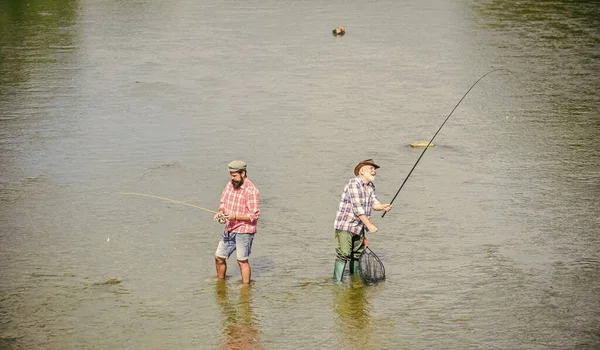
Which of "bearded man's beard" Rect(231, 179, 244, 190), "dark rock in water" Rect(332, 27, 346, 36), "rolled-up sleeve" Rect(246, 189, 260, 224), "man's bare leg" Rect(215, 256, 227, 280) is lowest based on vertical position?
"man's bare leg" Rect(215, 256, 227, 280)

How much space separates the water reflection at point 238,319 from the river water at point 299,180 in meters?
0.03

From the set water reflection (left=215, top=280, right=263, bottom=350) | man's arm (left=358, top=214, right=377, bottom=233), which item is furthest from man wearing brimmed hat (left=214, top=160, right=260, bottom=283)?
man's arm (left=358, top=214, right=377, bottom=233)

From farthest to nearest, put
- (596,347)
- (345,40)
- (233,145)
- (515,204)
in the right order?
(345,40), (233,145), (515,204), (596,347)

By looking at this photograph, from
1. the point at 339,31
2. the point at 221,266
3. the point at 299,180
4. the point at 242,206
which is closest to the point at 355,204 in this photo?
the point at 242,206

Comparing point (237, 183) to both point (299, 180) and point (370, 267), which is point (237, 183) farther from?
point (299, 180)

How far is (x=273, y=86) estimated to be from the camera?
21.3 metres

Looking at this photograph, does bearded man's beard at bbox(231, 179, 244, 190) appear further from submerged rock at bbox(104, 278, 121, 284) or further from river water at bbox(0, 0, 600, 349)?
submerged rock at bbox(104, 278, 121, 284)

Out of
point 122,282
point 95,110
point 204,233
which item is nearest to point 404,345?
point 122,282

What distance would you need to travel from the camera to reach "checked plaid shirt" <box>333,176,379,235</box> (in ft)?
34.6

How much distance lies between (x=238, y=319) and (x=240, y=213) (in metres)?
1.14

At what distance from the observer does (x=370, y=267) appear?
35.1 ft

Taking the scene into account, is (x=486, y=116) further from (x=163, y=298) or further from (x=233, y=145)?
(x=163, y=298)

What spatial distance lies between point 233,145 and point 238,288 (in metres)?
6.21

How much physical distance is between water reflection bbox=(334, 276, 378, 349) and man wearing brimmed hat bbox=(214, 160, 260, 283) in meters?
1.02
